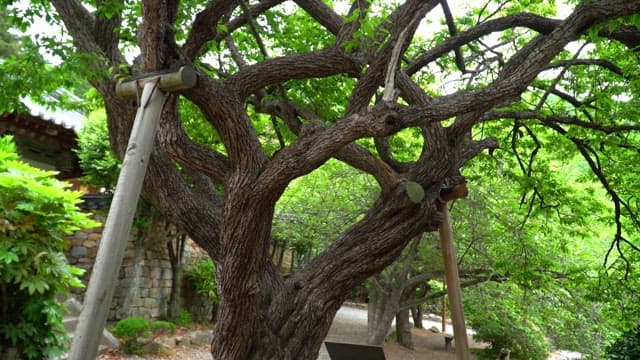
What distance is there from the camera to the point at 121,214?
2633 millimetres

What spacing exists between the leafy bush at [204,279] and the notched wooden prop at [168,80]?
25.0ft

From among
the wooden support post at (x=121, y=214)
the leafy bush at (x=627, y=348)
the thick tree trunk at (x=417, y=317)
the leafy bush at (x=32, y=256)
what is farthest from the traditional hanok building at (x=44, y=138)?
the thick tree trunk at (x=417, y=317)

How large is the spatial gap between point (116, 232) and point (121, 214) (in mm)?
103

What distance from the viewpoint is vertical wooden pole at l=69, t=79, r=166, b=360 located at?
2482 mm

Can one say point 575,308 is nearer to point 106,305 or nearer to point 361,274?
point 361,274

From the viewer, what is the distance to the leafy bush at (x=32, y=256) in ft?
13.0

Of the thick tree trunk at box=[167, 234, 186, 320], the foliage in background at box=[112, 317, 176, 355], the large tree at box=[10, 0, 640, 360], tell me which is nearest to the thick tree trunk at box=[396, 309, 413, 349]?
the thick tree trunk at box=[167, 234, 186, 320]

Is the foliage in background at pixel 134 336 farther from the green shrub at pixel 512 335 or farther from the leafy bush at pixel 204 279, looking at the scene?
the green shrub at pixel 512 335

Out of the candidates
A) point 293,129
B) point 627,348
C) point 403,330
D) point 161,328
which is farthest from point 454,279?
point 403,330

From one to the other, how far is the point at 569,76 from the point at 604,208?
221 centimetres

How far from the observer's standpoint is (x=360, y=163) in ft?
13.7

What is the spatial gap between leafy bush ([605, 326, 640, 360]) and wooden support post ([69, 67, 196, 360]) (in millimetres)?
6659

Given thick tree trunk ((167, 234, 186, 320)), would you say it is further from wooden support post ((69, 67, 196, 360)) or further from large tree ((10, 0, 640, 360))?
wooden support post ((69, 67, 196, 360))

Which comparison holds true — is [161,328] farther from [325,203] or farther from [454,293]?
[454,293]
